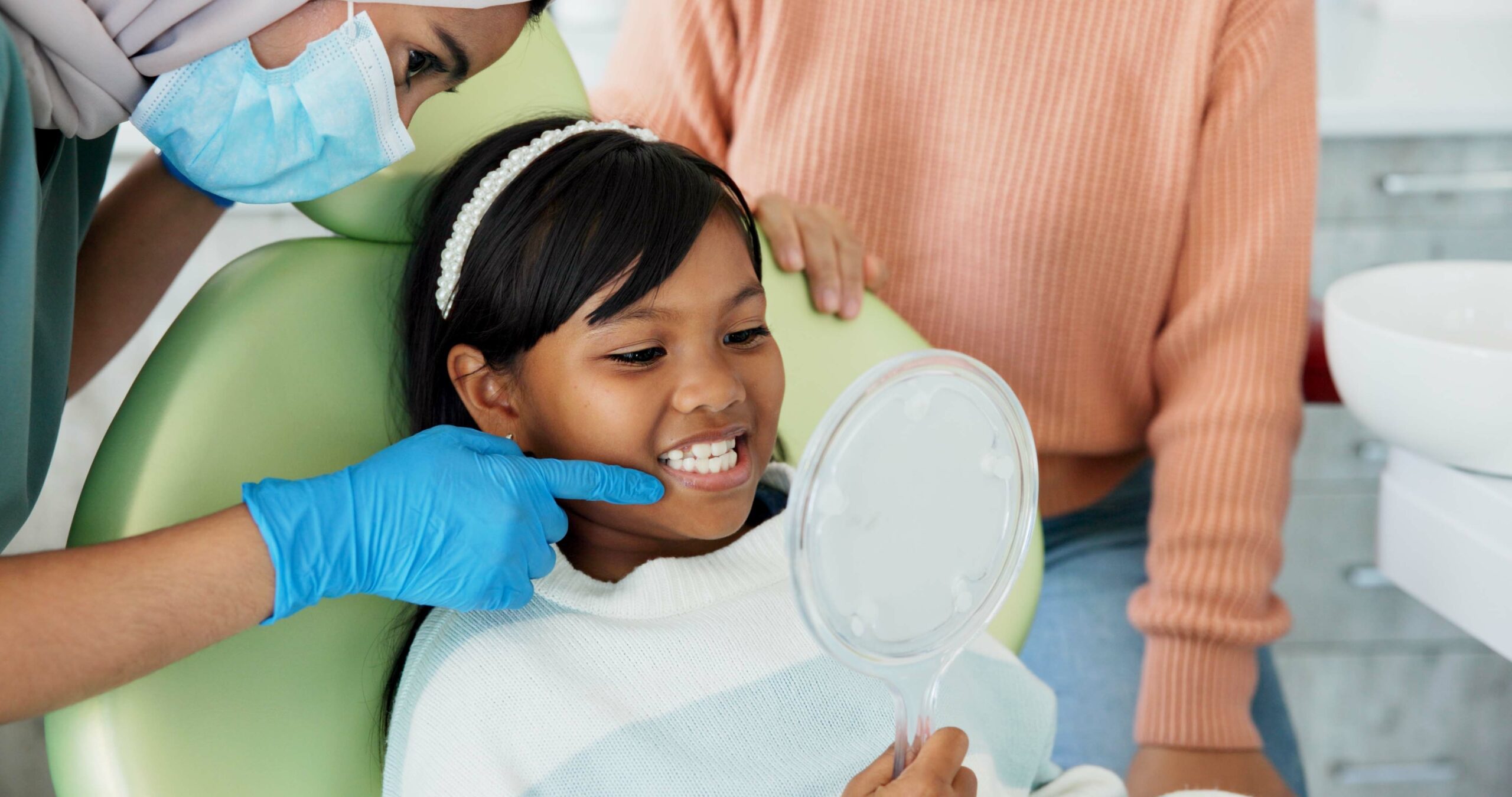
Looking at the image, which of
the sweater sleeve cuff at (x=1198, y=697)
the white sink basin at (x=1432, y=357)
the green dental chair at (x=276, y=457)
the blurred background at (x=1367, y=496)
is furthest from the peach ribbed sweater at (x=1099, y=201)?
the blurred background at (x=1367, y=496)

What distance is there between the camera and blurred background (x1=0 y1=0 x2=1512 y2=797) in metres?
1.78

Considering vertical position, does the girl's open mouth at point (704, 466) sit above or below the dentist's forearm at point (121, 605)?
below

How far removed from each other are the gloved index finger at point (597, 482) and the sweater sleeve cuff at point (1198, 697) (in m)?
0.56

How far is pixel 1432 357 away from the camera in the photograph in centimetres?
85

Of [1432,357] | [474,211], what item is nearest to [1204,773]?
[1432,357]

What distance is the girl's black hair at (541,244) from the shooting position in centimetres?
82

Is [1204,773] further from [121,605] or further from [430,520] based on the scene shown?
[121,605]

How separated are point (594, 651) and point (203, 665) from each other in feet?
0.78

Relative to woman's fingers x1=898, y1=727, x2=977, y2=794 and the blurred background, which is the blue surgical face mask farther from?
the blurred background

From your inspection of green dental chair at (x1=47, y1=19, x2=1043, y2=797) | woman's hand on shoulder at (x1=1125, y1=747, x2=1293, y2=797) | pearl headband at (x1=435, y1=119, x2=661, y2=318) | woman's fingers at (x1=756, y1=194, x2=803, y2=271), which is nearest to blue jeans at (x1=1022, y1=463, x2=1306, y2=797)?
woman's hand on shoulder at (x1=1125, y1=747, x2=1293, y2=797)

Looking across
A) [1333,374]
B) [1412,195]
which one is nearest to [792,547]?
[1333,374]

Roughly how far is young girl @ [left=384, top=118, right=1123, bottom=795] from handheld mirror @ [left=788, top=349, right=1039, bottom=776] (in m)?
0.16

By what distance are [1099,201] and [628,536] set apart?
0.60m

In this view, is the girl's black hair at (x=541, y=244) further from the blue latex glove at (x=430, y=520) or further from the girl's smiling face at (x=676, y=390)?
the blue latex glove at (x=430, y=520)
